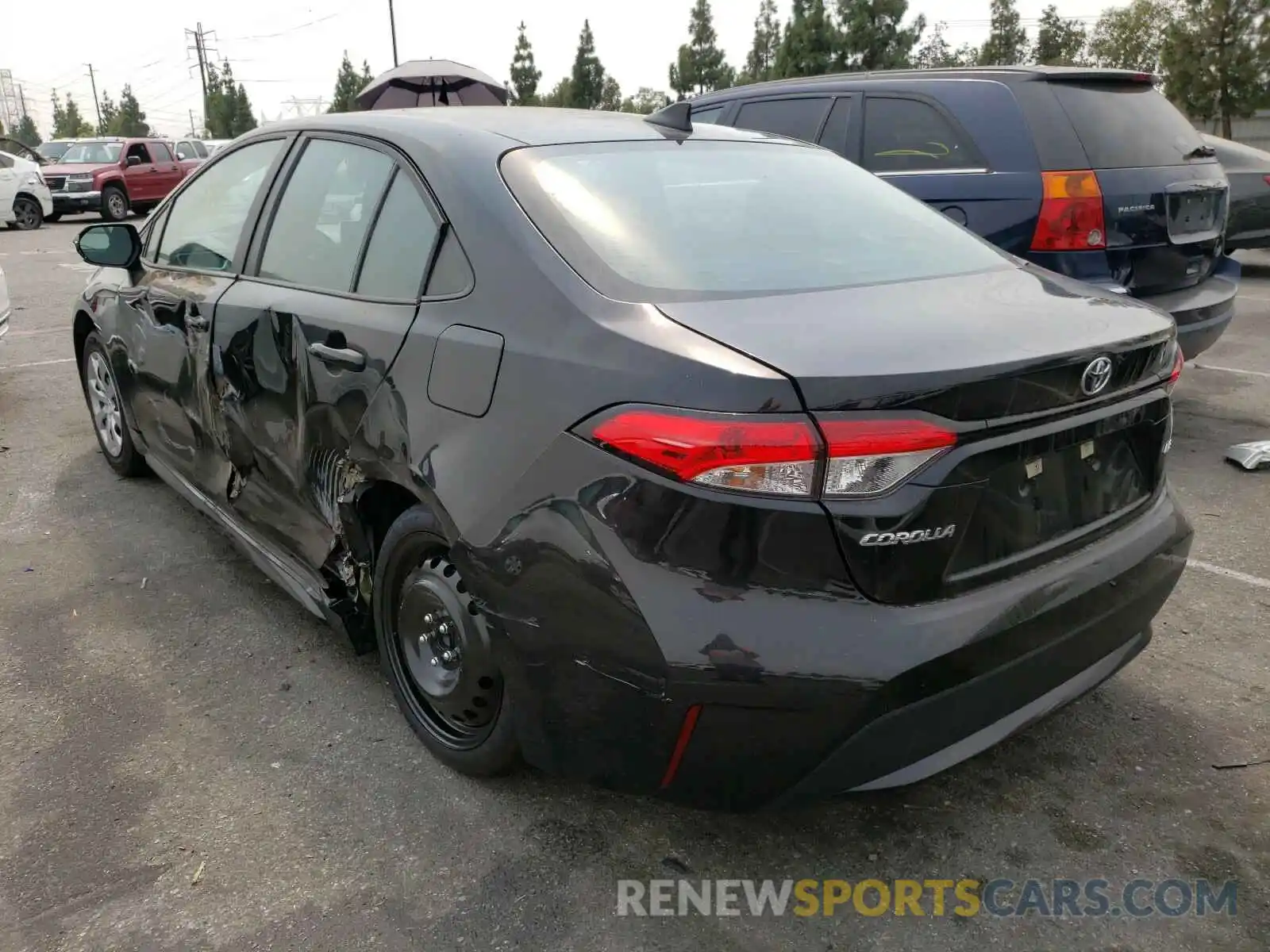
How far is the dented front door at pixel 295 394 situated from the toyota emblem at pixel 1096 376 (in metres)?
1.51

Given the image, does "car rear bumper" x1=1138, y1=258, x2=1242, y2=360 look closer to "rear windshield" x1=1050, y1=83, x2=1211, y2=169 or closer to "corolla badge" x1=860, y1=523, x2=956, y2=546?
"rear windshield" x1=1050, y1=83, x2=1211, y2=169

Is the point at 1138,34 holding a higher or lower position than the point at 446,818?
higher

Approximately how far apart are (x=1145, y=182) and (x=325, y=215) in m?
3.78

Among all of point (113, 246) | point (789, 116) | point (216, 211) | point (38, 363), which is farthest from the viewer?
point (38, 363)

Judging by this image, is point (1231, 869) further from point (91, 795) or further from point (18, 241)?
point (18, 241)

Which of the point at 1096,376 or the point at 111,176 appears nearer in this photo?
the point at 1096,376

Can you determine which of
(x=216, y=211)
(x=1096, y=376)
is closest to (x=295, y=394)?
(x=216, y=211)

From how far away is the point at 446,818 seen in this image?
7.76 feet

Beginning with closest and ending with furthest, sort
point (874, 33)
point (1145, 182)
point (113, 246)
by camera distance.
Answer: point (113, 246)
point (1145, 182)
point (874, 33)

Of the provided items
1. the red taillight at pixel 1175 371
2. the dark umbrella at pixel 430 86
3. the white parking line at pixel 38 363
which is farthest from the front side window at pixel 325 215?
the dark umbrella at pixel 430 86

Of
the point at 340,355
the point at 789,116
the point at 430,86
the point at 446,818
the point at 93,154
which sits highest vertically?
the point at 430,86

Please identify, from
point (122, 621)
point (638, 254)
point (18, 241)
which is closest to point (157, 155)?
point (18, 241)

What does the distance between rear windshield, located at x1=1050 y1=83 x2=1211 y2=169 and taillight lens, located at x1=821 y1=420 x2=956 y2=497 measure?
354cm

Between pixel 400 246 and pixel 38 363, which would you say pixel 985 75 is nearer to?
pixel 400 246
